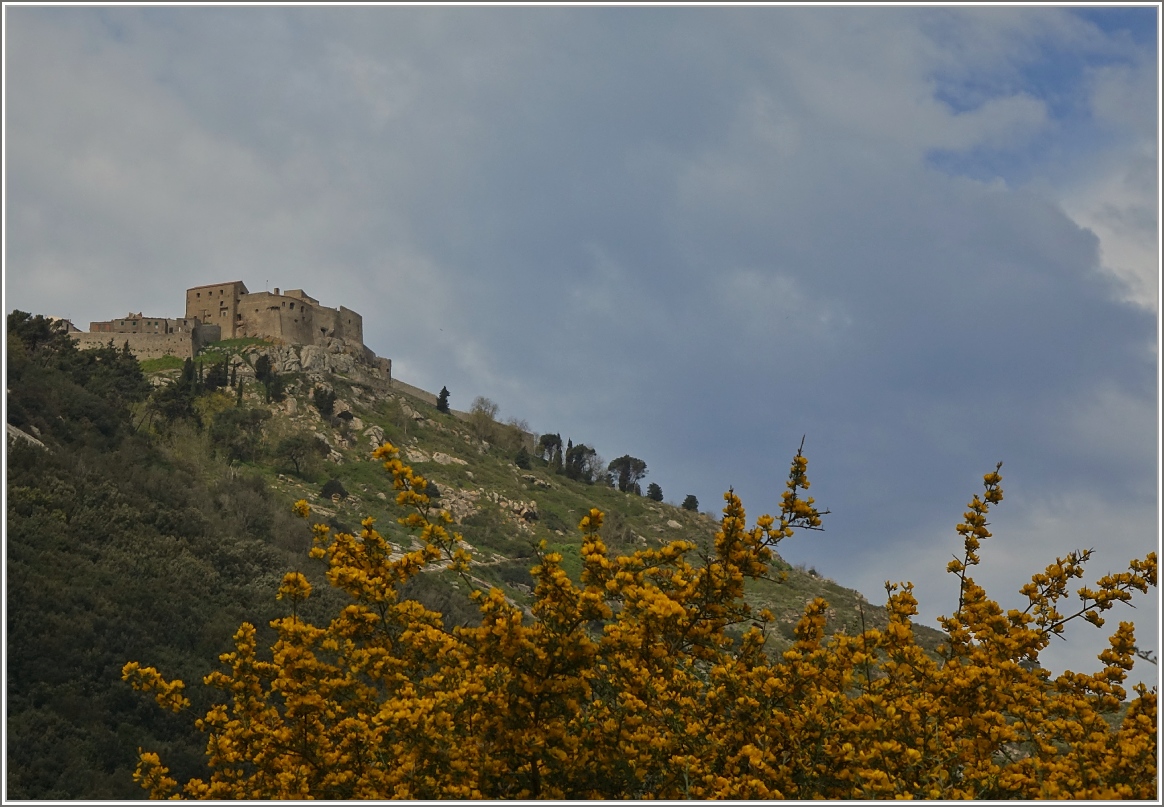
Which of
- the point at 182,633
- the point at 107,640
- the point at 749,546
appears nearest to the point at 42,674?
the point at 107,640

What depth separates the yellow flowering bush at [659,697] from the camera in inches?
238

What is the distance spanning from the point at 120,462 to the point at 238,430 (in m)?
33.5

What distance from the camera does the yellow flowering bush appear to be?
6.05m

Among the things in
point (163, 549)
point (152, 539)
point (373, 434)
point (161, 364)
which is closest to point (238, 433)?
point (373, 434)

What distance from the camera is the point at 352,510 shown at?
5306 cm

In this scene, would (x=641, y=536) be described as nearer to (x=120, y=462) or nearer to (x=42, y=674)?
(x=120, y=462)

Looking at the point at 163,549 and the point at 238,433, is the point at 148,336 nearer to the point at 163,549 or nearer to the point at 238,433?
the point at 238,433

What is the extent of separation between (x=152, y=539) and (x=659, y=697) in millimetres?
20285

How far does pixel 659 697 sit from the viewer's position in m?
6.57

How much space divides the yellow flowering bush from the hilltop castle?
2998 inches

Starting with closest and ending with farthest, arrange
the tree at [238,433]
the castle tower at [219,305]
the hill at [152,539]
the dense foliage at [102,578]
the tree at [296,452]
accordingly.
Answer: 1. the dense foliage at [102,578]
2. the hill at [152,539]
3. the tree at [238,433]
4. the tree at [296,452]
5. the castle tower at [219,305]

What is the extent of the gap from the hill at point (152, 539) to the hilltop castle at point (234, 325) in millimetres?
11458

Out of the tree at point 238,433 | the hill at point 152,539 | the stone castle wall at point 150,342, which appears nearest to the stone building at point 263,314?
the stone castle wall at point 150,342

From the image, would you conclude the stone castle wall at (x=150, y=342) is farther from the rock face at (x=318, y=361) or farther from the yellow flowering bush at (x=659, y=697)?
the yellow flowering bush at (x=659, y=697)
